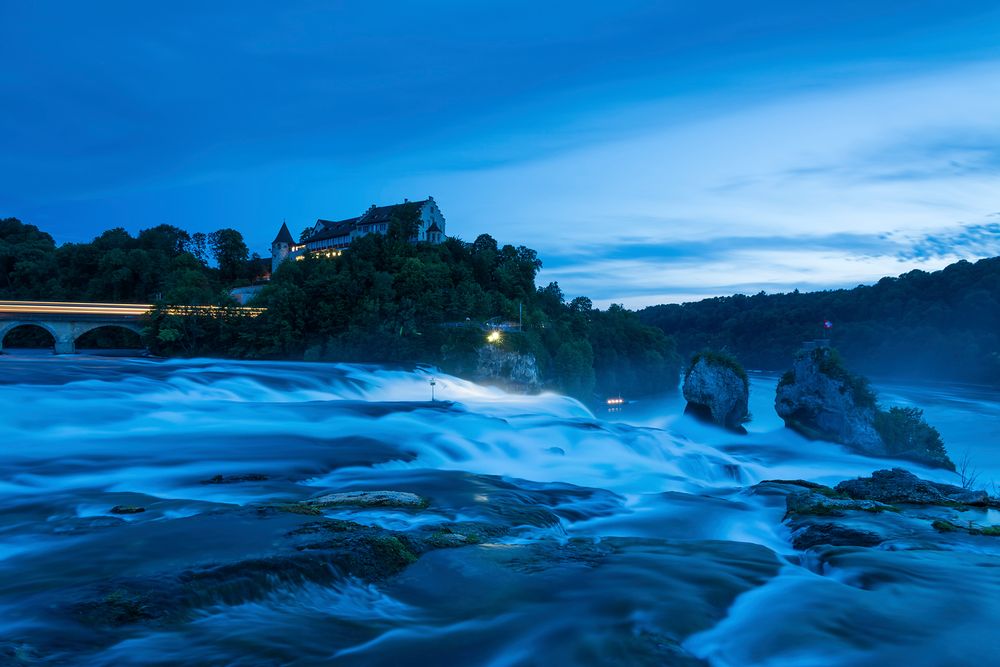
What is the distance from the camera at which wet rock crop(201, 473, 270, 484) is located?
1294 centimetres

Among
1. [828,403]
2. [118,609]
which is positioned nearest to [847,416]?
[828,403]

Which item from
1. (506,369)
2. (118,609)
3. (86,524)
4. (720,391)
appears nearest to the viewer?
(118,609)

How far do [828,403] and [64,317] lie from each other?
61487 millimetres

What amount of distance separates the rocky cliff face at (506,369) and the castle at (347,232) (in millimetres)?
37623

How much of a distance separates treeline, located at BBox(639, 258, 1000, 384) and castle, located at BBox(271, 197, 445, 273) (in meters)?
63.4

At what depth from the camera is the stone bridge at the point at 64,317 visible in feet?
161

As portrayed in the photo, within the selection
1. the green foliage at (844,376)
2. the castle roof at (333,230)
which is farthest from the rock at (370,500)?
the castle roof at (333,230)

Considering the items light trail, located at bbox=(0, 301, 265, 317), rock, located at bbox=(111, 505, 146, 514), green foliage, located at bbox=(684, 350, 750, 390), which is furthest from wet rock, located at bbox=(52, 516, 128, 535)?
light trail, located at bbox=(0, 301, 265, 317)

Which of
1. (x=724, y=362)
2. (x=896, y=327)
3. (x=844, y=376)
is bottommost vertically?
(x=844, y=376)

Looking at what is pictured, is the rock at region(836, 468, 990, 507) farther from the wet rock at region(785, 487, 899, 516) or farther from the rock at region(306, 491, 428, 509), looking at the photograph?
the rock at region(306, 491, 428, 509)

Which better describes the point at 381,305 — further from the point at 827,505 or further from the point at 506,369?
the point at 827,505

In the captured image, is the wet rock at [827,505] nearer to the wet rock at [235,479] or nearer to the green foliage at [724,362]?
the wet rock at [235,479]

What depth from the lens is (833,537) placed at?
1033 centimetres

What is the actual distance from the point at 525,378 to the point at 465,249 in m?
24.8
